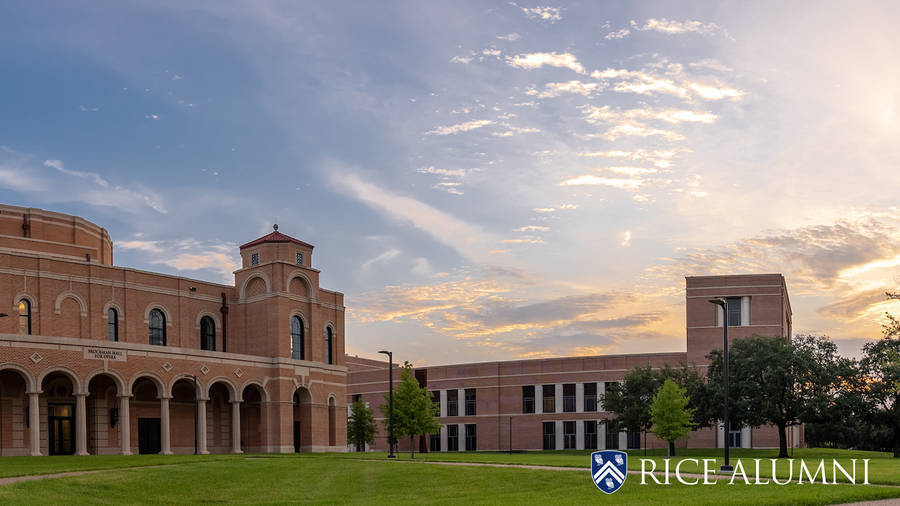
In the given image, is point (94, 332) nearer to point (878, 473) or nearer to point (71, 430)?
point (71, 430)

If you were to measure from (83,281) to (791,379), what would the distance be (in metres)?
47.2

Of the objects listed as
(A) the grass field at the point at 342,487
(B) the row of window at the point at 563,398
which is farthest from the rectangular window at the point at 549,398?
(A) the grass field at the point at 342,487

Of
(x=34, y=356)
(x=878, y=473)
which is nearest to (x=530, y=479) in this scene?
(x=878, y=473)

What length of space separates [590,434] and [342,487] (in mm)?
61566

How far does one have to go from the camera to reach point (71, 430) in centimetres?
5428

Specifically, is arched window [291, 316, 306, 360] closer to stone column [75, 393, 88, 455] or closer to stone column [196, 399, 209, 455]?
stone column [196, 399, 209, 455]

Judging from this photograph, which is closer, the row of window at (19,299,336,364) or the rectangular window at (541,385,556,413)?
the row of window at (19,299,336,364)

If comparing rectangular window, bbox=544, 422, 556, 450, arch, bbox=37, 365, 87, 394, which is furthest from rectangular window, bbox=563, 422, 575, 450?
arch, bbox=37, 365, 87, 394

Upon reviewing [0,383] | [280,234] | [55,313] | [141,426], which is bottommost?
[141,426]

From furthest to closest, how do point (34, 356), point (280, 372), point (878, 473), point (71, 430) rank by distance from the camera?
point (280, 372)
point (71, 430)
point (34, 356)
point (878, 473)

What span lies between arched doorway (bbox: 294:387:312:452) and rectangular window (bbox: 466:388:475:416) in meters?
37.1

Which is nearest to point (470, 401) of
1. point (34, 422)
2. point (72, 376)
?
point (72, 376)

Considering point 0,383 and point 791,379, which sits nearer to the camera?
point 0,383

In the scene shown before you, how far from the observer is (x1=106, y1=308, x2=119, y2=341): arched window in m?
58.1
